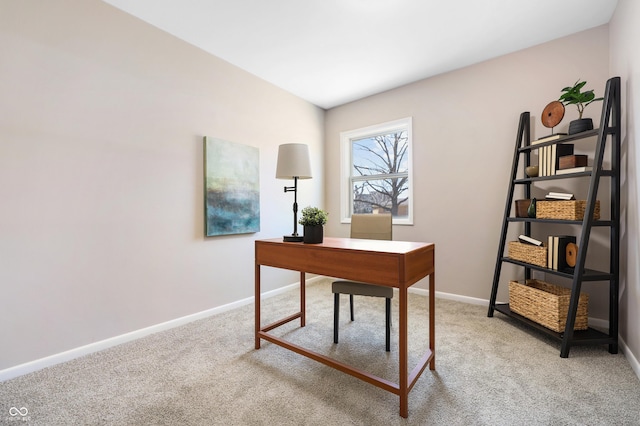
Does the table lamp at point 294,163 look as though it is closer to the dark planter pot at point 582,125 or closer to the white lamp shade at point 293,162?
the white lamp shade at point 293,162

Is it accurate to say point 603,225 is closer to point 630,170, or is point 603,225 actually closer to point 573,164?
A: point 630,170

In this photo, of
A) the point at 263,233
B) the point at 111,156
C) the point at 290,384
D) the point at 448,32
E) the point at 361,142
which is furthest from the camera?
the point at 361,142

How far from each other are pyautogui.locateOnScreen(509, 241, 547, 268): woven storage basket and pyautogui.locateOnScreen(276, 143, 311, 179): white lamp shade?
2025 millimetres

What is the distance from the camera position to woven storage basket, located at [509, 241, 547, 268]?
2.23m

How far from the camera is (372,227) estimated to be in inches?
101

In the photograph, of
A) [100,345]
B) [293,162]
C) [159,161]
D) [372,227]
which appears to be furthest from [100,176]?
[372,227]

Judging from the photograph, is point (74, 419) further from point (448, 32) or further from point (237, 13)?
point (448, 32)

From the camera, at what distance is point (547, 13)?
2.20 m

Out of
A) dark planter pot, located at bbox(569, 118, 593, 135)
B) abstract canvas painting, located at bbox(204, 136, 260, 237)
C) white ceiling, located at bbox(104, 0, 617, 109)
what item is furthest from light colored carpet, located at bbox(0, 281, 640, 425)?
white ceiling, located at bbox(104, 0, 617, 109)

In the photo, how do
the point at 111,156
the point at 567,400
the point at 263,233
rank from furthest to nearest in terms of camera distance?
1. the point at 263,233
2. the point at 111,156
3. the point at 567,400

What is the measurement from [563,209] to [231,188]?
2.97 meters

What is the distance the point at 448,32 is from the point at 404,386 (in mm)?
2802

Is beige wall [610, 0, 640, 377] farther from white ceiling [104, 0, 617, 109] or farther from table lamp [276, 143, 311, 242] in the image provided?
table lamp [276, 143, 311, 242]

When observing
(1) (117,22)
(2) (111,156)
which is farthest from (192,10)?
(2) (111,156)
